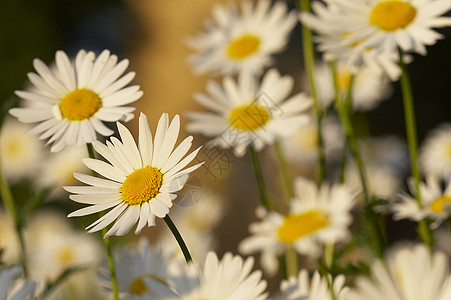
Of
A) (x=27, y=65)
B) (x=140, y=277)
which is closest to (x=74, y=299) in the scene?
(x=140, y=277)

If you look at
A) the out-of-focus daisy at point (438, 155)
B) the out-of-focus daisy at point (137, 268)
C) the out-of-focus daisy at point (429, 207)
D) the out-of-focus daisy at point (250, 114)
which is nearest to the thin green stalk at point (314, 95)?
the out-of-focus daisy at point (250, 114)

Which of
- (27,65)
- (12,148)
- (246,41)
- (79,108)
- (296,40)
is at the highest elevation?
(27,65)

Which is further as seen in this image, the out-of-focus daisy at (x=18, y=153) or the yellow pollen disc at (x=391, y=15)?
the out-of-focus daisy at (x=18, y=153)

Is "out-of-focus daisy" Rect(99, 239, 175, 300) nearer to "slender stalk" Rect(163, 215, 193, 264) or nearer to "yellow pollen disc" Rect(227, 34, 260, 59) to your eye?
"slender stalk" Rect(163, 215, 193, 264)

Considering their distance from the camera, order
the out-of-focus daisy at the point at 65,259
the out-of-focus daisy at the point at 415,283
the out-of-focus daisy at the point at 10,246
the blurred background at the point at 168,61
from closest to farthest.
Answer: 1. the out-of-focus daisy at the point at 415,283
2. the out-of-focus daisy at the point at 65,259
3. the out-of-focus daisy at the point at 10,246
4. the blurred background at the point at 168,61

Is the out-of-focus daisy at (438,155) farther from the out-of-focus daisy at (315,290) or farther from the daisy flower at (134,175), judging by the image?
the daisy flower at (134,175)

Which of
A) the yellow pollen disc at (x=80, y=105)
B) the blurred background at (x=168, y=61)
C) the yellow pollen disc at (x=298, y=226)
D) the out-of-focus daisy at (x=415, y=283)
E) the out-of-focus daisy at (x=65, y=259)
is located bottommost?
the out-of-focus daisy at (x=415, y=283)

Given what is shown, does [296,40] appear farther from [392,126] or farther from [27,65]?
[27,65]
